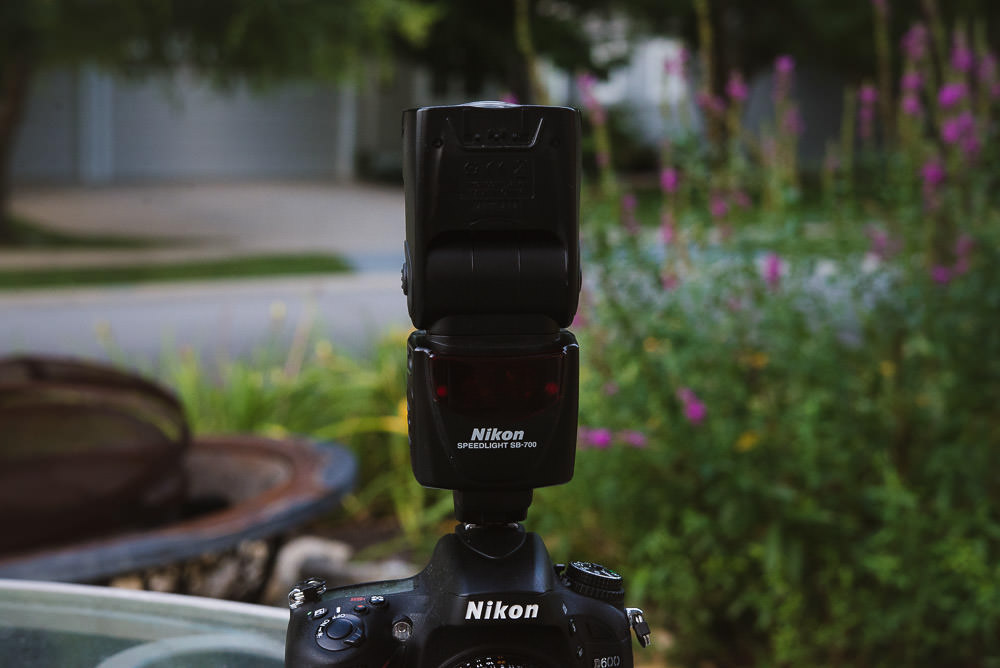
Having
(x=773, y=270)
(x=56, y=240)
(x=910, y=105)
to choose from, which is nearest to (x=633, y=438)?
(x=773, y=270)

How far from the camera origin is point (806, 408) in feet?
8.75

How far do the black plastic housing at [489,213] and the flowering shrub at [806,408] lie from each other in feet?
5.94

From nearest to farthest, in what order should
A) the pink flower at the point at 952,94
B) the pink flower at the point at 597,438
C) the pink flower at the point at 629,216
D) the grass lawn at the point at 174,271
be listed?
the pink flower at the point at 597,438, the pink flower at the point at 952,94, the pink flower at the point at 629,216, the grass lawn at the point at 174,271

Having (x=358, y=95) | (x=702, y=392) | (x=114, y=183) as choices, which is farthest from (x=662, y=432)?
(x=358, y=95)

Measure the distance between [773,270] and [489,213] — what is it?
2.06 m

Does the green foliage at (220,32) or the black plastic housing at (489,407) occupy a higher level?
the green foliage at (220,32)

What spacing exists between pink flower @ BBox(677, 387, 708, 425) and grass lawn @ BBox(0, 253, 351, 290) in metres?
9.61

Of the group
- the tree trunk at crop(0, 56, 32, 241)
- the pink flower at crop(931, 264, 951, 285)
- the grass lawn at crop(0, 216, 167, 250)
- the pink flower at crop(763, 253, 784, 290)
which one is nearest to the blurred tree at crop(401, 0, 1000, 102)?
the grass lawn at crop(0, 216, 167, 250)

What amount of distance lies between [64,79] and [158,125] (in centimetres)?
197

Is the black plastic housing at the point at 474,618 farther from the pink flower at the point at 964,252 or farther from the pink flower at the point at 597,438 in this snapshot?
the pink flower at the point at 964,252

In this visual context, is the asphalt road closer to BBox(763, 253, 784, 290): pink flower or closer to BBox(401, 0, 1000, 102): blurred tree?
BBox(763, 253, 784, 290): pink flower

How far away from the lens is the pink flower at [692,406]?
8.84ft

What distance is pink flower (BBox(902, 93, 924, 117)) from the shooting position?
2.93 m

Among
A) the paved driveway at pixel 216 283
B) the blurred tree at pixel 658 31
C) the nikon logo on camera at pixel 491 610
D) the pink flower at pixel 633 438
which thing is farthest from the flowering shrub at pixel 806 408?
the blurred tree at pixel 658 31
